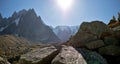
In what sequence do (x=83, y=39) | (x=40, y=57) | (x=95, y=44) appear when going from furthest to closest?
1. (x=83, y=39)
2. (x=95, y=44)
3. (x=40, y=57)

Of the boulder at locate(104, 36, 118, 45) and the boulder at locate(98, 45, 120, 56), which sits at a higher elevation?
the boulder at locate(104, 36, 118, 45)

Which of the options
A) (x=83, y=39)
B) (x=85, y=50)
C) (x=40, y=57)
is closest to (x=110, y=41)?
(x=83, y=39)

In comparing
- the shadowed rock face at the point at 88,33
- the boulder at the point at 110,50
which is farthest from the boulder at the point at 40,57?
the boulder at the point at 110,50

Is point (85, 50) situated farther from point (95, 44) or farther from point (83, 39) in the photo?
point (83, 39)

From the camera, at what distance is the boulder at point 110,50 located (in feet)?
59.2

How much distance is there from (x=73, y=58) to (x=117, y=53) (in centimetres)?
794

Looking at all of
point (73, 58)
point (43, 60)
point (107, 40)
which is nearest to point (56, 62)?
point (73, 58)

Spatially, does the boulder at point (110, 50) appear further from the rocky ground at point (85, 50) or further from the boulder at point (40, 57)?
the boulder at point (40, 57)

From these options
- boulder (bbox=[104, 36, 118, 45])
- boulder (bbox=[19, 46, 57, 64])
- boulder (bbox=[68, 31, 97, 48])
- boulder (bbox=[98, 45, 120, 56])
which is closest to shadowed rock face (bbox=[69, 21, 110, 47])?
boulder (bbox=[68, 31, 97, 48])

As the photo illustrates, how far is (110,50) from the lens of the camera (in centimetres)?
1834

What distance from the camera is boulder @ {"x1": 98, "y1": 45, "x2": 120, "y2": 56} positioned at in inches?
711

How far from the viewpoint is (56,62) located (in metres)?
12.3

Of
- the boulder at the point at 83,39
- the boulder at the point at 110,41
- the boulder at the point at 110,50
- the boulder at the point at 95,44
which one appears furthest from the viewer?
the boulder at the point at 83,39

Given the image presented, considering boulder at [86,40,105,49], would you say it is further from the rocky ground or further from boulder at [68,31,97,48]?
boulder at [68,31,97,48]
